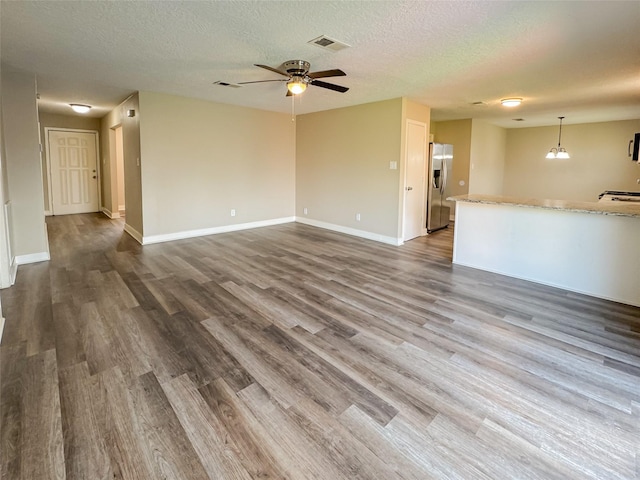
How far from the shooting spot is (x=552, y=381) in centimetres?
218

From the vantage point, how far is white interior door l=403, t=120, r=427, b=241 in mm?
5910

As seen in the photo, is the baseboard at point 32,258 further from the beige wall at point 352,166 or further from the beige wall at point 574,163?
the beige wall at point 574,163

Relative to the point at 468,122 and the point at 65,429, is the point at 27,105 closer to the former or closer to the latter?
the point at 65,429

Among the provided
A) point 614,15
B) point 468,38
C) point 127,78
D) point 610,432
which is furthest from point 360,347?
Answer: point 127,78

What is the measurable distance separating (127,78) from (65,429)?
14.5ft

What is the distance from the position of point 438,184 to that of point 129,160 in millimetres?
6075

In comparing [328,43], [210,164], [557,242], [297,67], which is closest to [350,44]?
[328,43]

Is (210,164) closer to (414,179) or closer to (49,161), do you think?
(414,179)

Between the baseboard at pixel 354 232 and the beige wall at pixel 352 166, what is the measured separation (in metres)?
0.06

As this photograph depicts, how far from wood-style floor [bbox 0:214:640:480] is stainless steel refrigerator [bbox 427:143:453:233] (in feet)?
10.1

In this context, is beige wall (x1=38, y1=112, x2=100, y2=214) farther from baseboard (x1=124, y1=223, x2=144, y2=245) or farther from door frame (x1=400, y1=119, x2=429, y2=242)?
door frame (x1=400, y1=119, x2=429, y2=242)

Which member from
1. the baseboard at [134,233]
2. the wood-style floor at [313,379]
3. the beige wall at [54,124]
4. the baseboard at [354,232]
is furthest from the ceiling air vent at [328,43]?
the beige wall at [54,124]

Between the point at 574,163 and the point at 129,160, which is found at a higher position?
the point at 574,163

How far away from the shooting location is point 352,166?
256 inches
